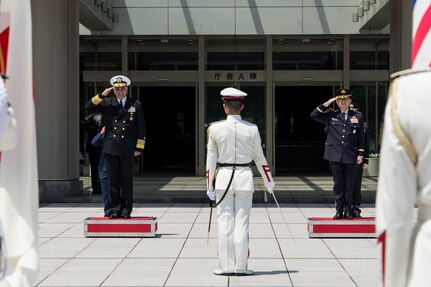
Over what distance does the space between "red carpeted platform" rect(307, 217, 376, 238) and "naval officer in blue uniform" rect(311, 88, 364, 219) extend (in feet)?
1.95

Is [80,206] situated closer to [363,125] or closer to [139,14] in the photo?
[363,125]

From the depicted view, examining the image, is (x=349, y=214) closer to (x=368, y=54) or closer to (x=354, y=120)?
(x=354, y=120)

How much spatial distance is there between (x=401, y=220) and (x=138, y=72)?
18.3 meters

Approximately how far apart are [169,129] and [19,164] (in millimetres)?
18392

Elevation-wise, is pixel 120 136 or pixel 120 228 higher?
pixel 120 136

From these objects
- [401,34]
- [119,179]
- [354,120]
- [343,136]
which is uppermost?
[401,34]

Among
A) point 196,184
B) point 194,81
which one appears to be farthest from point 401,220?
point 194,81

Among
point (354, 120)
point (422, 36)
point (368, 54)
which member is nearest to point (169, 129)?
point (368, 54)

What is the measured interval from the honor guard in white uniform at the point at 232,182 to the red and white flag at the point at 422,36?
11.4 feet

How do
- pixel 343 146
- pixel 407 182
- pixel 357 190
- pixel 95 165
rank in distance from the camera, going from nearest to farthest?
pixel 407 182 → pixel 343 146 → pixel 357 190 → pixel 95 165

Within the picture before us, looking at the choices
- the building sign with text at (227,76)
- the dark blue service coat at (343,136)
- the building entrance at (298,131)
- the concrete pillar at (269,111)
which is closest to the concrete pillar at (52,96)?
the dark blue service coat at (343,136)

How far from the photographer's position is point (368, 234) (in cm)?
904

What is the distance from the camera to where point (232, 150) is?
22.2 feet

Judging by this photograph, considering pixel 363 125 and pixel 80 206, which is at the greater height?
pixel 363 125
